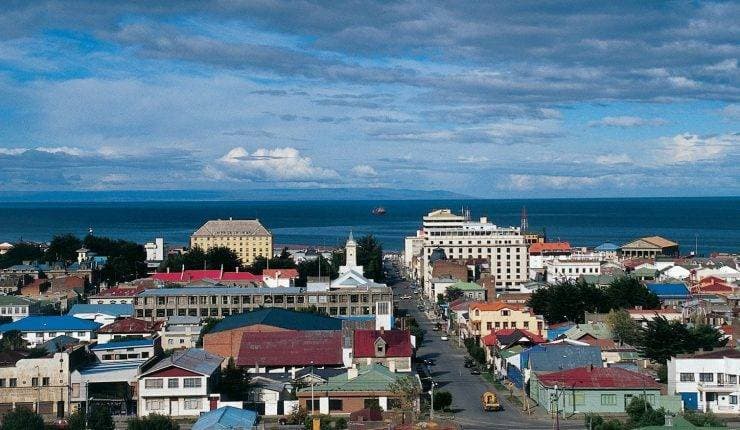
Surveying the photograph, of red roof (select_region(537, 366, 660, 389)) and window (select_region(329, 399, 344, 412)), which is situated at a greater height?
red roof (select_region(537, 366, 660, 389))

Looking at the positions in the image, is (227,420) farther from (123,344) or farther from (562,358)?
(123,344)

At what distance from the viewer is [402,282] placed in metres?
116

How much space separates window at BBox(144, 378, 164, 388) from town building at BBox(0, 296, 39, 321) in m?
32.3

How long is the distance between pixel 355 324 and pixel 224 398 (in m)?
13.1

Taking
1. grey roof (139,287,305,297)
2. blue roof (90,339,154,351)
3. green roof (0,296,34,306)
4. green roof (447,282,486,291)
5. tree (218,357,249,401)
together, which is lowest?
tree (218,357,249,401)

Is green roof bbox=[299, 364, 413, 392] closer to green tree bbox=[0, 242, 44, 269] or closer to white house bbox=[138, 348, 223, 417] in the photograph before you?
white house bbox=[138, 348, 223, 417]

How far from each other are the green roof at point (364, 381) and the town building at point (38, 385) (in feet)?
33.8

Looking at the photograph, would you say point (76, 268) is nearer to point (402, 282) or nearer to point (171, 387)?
point (402, 282)

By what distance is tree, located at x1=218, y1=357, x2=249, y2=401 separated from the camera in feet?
149

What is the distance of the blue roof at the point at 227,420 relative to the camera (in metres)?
35.4

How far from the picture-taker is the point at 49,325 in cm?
6500

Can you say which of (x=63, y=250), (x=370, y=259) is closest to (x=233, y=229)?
(x=63, y=250)

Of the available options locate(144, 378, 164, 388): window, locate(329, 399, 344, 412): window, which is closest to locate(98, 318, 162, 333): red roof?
locate(144, 378, 164, 388): window

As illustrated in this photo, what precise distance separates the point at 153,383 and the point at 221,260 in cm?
5989
